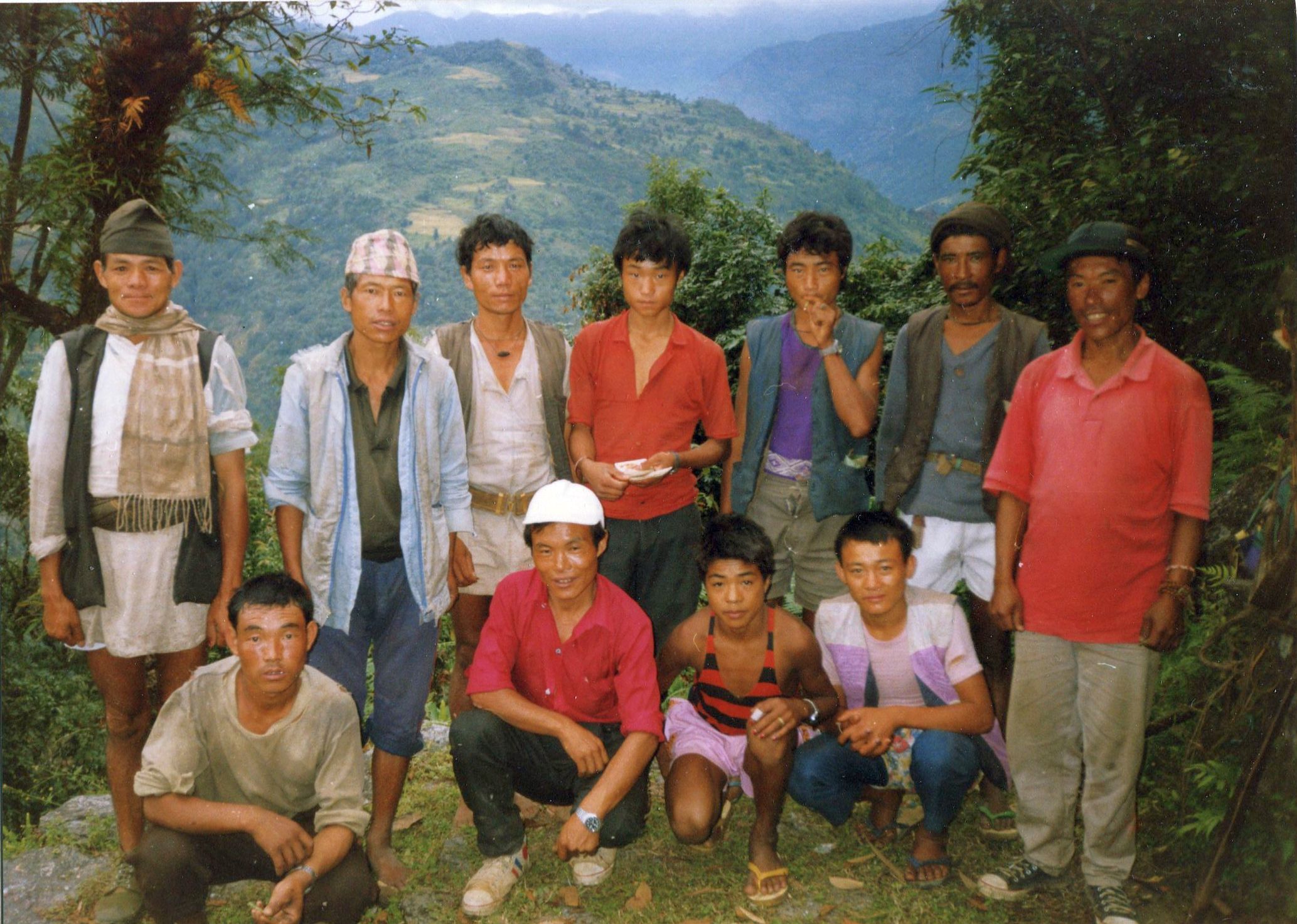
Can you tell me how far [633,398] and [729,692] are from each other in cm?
120

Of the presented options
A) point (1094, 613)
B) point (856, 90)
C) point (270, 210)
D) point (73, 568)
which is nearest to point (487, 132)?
point (270, 210)

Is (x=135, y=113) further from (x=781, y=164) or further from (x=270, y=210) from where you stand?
(x=781, y=164)

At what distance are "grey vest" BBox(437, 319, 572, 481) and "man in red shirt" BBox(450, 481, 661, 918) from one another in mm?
501

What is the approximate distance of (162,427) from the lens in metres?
3.10

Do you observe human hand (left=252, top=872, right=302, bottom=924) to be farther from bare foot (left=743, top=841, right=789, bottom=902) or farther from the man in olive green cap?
bare foot (left=743, top=841, right=789, bottom=902)

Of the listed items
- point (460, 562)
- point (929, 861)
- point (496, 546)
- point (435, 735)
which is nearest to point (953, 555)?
point (929, 861)

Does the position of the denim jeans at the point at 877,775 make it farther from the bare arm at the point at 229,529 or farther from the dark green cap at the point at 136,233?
the dark green cap at the point at 136,233

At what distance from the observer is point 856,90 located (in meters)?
4.85

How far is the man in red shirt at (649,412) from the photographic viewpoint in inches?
141

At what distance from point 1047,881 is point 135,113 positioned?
4.67 m

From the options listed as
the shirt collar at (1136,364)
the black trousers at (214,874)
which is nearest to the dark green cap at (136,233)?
the black trousers at (214,874)

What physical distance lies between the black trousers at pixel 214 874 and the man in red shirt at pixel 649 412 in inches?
54.8

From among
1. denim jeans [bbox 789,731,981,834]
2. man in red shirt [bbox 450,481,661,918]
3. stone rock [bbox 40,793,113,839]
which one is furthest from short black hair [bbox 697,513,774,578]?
stone rock [bbox 40,793,113,839]

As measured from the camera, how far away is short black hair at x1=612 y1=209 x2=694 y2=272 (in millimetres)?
3520
